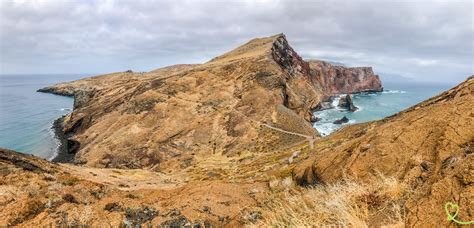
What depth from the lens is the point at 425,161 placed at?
36.8 feet

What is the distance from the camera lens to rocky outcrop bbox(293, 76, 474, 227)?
6.71m

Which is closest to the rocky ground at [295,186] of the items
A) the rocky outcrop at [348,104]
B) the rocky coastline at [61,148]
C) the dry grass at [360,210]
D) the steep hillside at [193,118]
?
the dry grass at [360,210]

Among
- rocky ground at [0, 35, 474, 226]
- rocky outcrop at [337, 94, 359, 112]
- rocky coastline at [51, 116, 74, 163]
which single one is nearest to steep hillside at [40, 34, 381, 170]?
rocky ground at [0, 35, 474, 226]

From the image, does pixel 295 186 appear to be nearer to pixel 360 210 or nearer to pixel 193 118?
pixel 360 210

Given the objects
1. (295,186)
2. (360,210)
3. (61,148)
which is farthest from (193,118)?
(360,210)

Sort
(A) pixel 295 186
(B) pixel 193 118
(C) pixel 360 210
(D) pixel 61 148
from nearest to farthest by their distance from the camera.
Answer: (C) pixel 360 210 → (A) pixel 295 186 → (B) pixel 193 118 → (D) pixel 61 148

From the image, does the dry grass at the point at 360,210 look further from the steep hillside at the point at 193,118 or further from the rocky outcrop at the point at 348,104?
the rocky outcrop at the point at 348,104

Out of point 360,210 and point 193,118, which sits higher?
point 360,210

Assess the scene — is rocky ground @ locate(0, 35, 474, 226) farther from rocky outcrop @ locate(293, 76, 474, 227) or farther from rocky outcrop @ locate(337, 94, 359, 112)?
rocky outcrop @ locate(337, 94, 359, 112)

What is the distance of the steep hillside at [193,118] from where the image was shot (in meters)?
77.2

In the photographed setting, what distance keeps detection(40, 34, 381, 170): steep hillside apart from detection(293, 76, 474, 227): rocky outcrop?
57786mm

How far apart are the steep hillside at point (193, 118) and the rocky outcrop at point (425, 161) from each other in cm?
5779

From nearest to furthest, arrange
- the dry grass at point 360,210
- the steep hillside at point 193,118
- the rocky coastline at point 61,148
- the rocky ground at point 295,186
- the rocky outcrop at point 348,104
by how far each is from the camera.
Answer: the dry grass at point 360,210, the rocky ground at point 295,186, the steep hillside at point 193,118, the rocky coastline at point 61,148, the rocky outcrop at point 348,104

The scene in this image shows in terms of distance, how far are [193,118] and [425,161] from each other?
8084 centimetres
